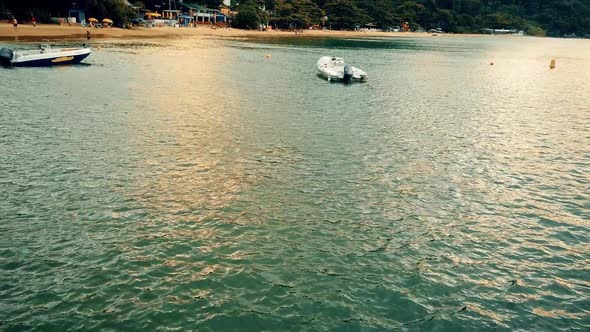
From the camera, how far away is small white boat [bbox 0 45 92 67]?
2349 inches

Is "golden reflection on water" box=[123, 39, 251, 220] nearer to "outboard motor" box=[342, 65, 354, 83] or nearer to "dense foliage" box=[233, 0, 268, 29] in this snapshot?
"outboard motor" box=[342, 65, 354, 83]

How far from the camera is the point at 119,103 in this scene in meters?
41.6

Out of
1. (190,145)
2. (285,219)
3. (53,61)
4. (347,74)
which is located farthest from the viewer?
(53,61)

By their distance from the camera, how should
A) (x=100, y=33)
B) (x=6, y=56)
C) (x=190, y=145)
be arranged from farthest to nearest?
(x=100, y=33)
(x=6, y=56)
(x=190, y=145)

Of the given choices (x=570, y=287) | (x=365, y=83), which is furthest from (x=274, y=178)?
(x=365, y=83)

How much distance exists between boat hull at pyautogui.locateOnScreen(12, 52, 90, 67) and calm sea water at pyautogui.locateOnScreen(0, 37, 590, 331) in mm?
23056

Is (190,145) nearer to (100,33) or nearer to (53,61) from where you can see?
(53,61)

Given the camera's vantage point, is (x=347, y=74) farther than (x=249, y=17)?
No

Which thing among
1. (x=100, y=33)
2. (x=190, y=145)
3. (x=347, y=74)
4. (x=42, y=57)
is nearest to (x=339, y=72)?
(x=347, y=74)

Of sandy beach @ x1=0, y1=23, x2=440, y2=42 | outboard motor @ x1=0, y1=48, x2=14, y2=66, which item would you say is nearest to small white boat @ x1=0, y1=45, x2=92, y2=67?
outboard motor @ x1=0, y1=48, x2=14, y2=66

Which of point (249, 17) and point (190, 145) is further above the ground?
point (249, 17)

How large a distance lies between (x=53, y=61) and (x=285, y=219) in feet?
197

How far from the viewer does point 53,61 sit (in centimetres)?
6319

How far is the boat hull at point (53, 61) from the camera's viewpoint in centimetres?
6071
